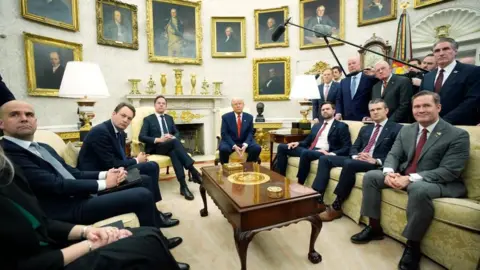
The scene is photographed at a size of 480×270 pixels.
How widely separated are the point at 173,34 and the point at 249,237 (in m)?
5.80

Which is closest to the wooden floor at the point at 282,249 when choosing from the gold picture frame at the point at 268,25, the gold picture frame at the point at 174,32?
the gold picture frame at the point at 174,32

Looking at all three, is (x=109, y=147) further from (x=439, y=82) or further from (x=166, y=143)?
(x=439, y=82)

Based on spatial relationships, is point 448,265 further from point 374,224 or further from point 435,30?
point 435,30

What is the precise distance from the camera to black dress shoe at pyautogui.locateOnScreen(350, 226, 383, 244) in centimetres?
241

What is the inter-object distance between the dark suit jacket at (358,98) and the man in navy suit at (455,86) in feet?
3.67

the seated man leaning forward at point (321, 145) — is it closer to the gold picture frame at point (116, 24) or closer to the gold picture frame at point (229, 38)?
the gold picture frame at point (229, 38)

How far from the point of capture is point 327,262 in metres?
2.10

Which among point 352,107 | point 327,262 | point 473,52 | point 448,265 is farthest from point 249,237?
point 473,52

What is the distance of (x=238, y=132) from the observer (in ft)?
15.0

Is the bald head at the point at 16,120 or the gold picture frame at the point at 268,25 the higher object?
the gold picture frame at the point at 268,25

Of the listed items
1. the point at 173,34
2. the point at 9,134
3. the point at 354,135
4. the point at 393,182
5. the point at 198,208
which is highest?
the point at 173,34

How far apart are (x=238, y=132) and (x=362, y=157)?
2.23m

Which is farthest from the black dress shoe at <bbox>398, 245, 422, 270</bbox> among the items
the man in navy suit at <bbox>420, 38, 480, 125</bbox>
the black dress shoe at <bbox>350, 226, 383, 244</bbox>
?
the man in navy suit at <bbox>420, 38, 480, 125</bbox>

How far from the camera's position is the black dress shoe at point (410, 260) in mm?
1974
